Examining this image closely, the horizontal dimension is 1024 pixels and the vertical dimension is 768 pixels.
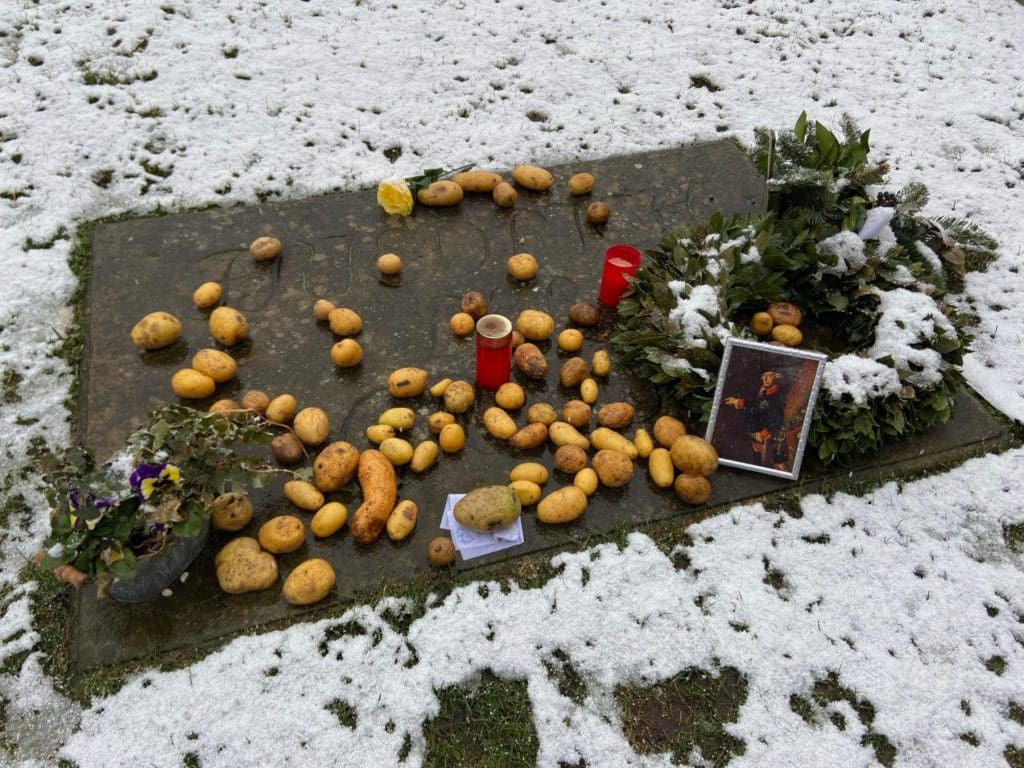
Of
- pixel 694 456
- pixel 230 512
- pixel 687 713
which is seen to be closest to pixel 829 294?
pixel 694 456

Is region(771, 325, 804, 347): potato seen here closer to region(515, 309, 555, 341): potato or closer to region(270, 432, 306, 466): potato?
region(515, 309, 555, 341): potato

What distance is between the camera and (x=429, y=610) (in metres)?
2.62

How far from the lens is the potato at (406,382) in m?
3.18

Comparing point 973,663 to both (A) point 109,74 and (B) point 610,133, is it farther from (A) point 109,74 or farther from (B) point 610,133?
(A) point 109,74

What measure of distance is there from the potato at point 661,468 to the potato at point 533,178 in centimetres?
202

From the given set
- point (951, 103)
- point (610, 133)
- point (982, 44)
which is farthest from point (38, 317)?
point (982, 44)

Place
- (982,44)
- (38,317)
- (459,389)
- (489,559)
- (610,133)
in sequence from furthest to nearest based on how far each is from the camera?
(982,44), (610,133), (38,317), (459,389), (489,559)

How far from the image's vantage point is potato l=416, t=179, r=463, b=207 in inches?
164

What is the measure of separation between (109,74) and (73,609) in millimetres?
4121

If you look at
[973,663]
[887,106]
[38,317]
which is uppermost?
[887,106]

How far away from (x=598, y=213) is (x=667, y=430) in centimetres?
158

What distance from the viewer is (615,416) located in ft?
10.3

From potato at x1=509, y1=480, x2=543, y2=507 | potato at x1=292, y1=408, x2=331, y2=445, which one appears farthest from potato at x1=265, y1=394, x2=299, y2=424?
potato at x1=509, y1=480, x2=543, y2=507

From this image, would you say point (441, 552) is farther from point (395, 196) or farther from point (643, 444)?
point (395, 196)
